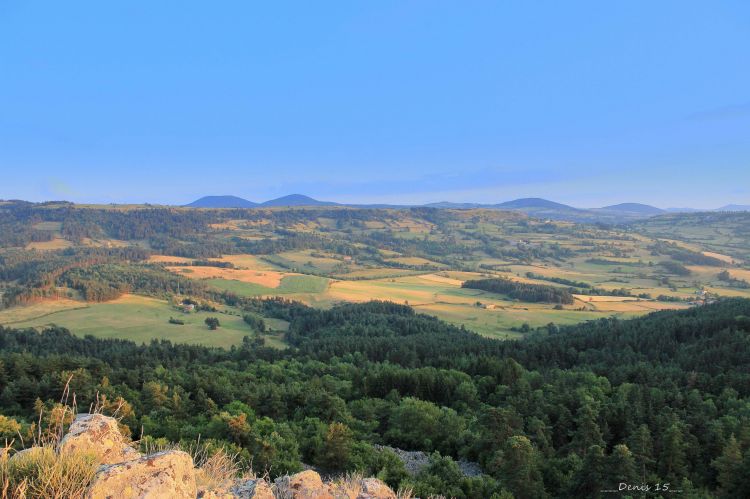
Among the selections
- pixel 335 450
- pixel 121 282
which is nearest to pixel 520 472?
pixel 335 450

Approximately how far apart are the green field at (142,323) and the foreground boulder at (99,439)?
325 ft

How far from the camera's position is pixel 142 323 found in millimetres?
121188

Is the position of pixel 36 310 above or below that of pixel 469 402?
below

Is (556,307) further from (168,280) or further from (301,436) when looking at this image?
(168,280)

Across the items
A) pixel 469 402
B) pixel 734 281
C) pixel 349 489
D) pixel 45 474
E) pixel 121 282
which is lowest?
pixel 734 281

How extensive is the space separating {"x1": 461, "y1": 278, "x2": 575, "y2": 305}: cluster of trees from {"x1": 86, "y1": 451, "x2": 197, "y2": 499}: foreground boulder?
155 metres

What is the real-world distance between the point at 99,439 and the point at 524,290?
166m

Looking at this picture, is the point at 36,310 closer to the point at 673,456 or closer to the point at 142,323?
the point at 142,323

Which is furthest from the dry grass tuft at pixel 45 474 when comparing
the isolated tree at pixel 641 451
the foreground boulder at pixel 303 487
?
the isolated tree at pixel 641 451

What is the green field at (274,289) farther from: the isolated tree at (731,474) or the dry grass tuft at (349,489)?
the dry grass tuft at (349,489)

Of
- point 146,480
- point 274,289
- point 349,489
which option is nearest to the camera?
point 146,480

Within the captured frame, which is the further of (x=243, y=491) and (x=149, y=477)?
(x=243, y=491)

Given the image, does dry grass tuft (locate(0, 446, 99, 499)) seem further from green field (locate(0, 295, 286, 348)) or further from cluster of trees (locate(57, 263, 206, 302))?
cluster of trees (locate(57, 263, 206, 302))

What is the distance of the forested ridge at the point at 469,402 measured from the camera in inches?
1226
